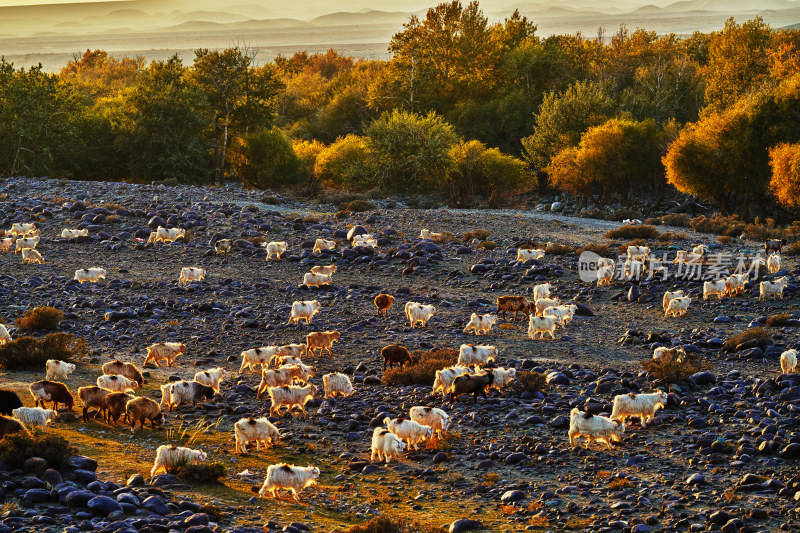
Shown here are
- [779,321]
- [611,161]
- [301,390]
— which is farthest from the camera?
[611,161]

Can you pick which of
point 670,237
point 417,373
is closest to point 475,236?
point 670,237

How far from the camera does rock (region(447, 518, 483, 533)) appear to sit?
964cm

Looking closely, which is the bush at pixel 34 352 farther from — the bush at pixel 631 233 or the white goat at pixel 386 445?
the bush at pixel 631 233

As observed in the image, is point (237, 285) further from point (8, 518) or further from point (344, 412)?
point (8, 518)

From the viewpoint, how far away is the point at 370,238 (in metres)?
29.5

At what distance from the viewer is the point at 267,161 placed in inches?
2073

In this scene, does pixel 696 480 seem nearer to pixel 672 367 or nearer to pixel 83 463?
pixel 672 367

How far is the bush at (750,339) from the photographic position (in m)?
18.1

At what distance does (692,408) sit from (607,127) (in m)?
38.2

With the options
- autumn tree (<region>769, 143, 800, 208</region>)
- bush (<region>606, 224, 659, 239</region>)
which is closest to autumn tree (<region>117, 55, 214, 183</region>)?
bush (<region>606, 224, 659, 239</region>)

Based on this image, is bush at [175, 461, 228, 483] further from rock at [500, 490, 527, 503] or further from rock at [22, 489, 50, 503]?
rock at [500, 490, 527, 503]

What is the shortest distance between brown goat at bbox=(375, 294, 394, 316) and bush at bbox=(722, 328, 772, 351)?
27.2 ft

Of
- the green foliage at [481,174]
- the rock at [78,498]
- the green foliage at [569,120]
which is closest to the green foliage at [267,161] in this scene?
the green foliage at [481,174]

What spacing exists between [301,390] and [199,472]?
132 inches
